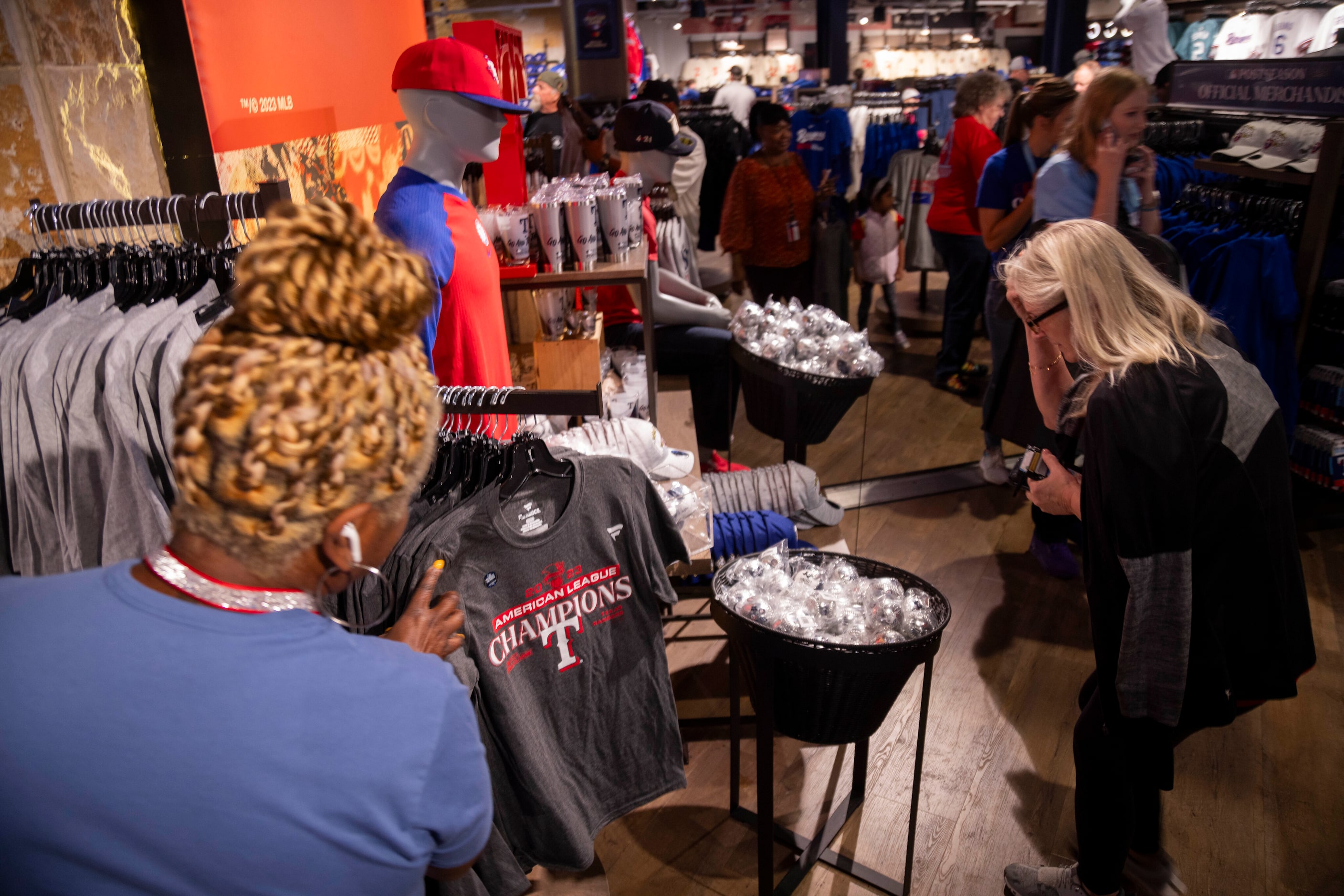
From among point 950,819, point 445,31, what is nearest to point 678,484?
point 950,819

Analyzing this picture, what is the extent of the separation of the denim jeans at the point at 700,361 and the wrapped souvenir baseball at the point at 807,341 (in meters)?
0.46

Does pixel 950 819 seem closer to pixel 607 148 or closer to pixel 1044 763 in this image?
pixel 1044 763

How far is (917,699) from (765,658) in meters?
1.33

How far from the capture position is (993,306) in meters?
3.88

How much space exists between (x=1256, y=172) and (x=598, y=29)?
14.5 ft

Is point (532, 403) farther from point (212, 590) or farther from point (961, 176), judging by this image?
point (961, 176)

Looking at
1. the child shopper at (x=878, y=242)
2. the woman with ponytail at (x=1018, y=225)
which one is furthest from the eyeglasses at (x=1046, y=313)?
the child shopper at (x=878, y=242)

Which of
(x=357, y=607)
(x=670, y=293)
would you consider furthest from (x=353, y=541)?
(x=670, y=293)

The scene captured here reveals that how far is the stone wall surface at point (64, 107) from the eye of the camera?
1.76 meters

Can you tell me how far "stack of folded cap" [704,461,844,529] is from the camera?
3.01 metres

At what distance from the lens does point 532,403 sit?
151 centimetres

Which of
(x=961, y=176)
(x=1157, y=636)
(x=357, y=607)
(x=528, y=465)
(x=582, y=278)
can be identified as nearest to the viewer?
(x=357, y=607)

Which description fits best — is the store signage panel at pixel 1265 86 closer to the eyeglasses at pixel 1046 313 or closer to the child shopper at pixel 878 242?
the child shopper at pixel 878 242

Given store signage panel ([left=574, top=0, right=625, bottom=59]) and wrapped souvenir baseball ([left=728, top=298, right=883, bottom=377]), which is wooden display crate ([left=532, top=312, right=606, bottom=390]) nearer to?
wrapped souvenir baseball ([left=728, top=298, right=883, bottom=377])
